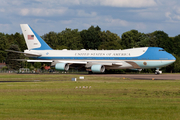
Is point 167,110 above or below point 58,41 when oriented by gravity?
below

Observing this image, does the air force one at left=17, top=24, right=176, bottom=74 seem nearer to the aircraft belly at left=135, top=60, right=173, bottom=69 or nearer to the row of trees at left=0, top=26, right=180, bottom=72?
the aircraft belly at left=135, top=60, right=173, bottom=69

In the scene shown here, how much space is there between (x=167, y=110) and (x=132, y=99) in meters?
4.60

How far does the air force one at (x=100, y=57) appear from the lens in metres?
59.2

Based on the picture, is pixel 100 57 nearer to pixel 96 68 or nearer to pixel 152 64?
pixel 96 68

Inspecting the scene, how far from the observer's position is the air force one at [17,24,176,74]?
5925 cm

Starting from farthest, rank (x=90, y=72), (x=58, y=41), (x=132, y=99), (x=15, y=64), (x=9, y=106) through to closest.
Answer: (x=58, y=41) < (x=15, y=64) < (x=90, y=72) < (x=132, y=99) < (x=9, y=106)

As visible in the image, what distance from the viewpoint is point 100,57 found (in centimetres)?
6331

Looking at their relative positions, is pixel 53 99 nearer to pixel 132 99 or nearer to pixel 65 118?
pixel 132 99

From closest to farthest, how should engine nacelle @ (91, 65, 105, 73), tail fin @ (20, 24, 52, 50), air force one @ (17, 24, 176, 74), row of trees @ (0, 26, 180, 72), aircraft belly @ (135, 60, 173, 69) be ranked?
aircraft belly @ (135, 60, 173, 69), air force one @ (17, 24, 176, 74), engine nacelle @ (91, 65, 105, 73), tail fin @ (20, 24, 52, 50), row of trees @ (0, 26, 180, 72)

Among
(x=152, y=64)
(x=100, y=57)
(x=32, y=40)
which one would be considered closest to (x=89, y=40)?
(x=32, y=40)

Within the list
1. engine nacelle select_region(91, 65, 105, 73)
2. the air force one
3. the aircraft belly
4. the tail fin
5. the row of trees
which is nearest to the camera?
the aircraft belly

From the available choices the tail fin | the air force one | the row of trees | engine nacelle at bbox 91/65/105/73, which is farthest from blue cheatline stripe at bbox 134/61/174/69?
the row of trees

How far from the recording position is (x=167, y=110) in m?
18.0

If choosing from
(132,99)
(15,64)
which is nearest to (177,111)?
(132,99)
